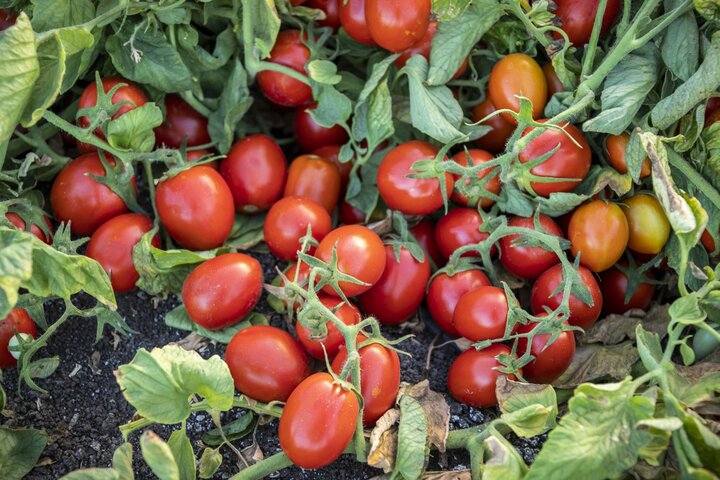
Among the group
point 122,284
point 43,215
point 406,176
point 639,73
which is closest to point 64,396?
point 122,284

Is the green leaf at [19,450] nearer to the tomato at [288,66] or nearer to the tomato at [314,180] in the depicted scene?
the tomato at [314,180]

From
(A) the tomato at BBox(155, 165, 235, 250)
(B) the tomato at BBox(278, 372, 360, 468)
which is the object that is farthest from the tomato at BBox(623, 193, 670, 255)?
(A) the tomato at BBox(155, 165, 235, 250)

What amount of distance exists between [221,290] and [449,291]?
0.40 metres

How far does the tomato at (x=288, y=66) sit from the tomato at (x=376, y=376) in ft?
1.83

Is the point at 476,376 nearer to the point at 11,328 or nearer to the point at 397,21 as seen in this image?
the point at 397,21

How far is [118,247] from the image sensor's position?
1424 mm

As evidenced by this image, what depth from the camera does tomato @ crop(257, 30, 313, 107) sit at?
1557 mm

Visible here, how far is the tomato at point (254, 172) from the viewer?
1560mm

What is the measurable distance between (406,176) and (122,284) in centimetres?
55

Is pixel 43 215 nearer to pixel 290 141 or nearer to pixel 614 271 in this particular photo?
pixel 290 141

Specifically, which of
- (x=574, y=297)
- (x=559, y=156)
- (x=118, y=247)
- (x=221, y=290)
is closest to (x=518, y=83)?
(x=559, y=156)

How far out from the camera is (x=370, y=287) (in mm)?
1419

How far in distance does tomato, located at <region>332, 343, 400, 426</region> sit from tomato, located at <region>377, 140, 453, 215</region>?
304mm

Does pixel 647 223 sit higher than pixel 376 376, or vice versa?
pixel 647 223
